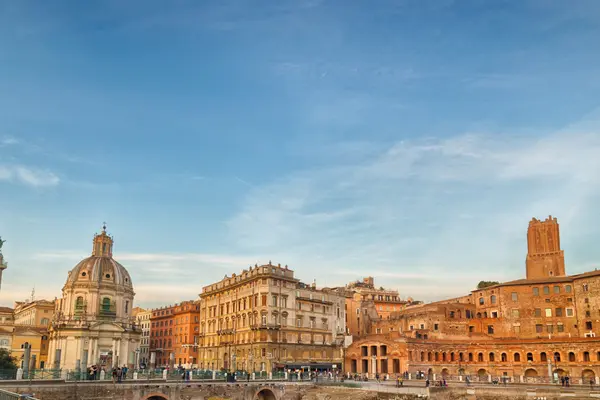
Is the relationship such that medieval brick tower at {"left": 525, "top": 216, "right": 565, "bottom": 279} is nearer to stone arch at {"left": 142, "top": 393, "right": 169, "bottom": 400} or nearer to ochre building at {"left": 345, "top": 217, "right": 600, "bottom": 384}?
ochre building at {"left": 345, "top": 217, "right": 600, "bottom": 384}

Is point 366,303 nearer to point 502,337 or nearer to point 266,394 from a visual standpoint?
point 502,337

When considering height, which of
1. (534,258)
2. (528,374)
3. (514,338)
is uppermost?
(534,258)

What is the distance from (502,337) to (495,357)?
13.5 feet

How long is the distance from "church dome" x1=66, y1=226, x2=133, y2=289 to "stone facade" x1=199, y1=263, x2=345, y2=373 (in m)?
17.5

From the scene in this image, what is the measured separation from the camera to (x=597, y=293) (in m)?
82.7

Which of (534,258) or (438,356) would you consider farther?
(534,258)

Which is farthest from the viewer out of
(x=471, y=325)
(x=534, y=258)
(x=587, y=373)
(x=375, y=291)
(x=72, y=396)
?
(x=375, y=291)

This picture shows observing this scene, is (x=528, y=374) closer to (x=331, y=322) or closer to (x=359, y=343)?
(x=359, y=343)

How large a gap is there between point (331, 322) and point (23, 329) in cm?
5275

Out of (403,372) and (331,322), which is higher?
(331,322)

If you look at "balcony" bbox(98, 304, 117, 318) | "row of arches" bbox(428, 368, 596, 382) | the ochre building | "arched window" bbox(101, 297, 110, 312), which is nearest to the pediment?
"balcony" bbox(98, 304, 117, 318)

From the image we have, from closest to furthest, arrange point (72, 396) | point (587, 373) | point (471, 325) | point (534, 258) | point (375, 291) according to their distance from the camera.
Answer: point (72, 396)
point (587, 373)
point (471, 325)
point (534, 258)
point (375, 291)

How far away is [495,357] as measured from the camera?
291 feet

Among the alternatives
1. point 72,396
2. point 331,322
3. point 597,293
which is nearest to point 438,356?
point 331,322
